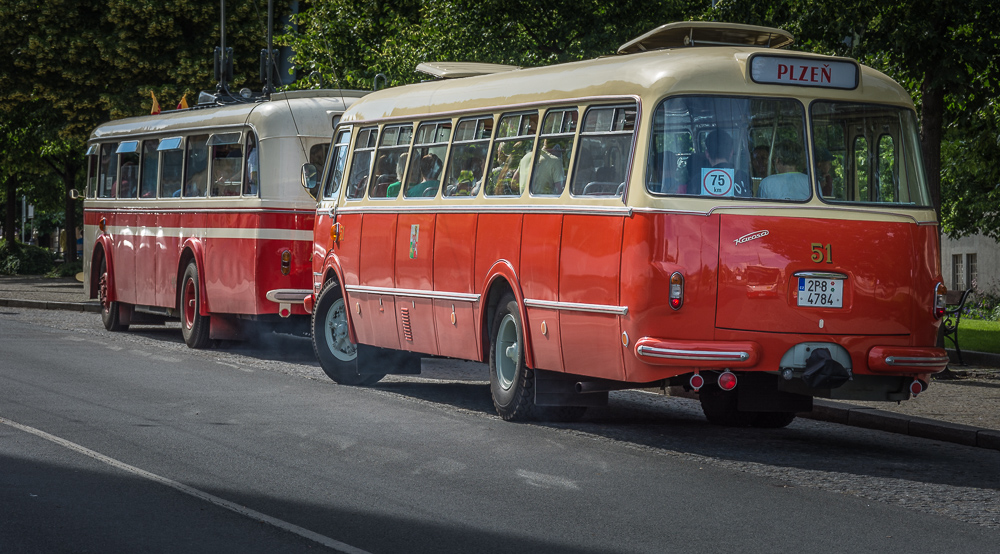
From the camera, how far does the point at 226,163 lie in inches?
741

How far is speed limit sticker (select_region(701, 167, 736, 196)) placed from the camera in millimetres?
10055

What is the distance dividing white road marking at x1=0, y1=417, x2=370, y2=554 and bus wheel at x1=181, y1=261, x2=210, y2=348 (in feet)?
27.1

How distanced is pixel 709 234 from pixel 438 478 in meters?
2.58

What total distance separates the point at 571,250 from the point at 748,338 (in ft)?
5.52

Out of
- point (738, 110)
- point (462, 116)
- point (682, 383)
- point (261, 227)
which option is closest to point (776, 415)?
point (682, 383)

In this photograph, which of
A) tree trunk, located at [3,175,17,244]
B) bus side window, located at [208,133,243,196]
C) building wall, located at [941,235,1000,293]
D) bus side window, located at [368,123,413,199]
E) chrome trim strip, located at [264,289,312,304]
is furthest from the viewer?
tree trunk, located at [3,175,17,244]

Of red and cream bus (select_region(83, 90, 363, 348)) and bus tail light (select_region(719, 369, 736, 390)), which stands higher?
red and cream bus (select_region(83, 90, 363, 348))

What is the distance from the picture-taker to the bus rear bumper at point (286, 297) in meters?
17.7

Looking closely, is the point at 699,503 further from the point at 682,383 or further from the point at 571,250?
the point at 571,250

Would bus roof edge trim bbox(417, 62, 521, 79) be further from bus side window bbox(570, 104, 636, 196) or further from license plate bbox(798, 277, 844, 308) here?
license plate bbox(798, 277, 844, 308)

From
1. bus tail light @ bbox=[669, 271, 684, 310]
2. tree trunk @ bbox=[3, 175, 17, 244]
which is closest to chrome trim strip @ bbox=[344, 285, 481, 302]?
bus tail light @ bbox=[669, 271, 684, 310]

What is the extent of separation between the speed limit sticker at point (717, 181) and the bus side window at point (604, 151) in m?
0.60

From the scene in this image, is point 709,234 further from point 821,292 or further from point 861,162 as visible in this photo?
point 861,162

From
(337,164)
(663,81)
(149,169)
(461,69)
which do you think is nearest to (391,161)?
(461,69)
